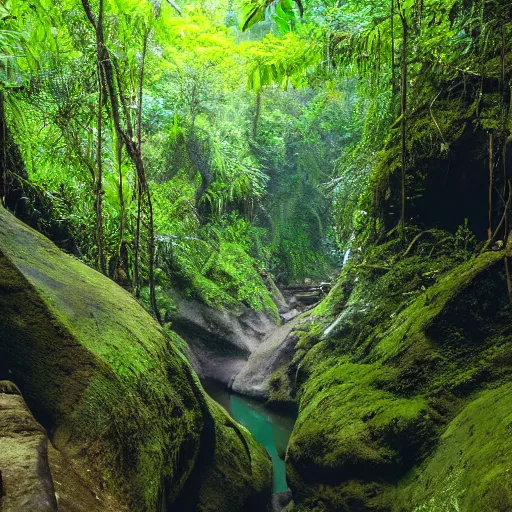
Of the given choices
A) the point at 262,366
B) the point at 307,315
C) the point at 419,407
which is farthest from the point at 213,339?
the point at 419,407

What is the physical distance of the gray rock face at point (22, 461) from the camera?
5.28 ft

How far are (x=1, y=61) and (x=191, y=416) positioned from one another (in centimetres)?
340

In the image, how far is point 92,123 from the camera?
532cm

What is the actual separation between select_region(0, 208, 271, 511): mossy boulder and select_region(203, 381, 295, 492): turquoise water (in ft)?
7.82

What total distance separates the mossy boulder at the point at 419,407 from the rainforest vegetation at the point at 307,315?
0.02m

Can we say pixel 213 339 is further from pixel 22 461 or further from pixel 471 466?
pixel 22 461

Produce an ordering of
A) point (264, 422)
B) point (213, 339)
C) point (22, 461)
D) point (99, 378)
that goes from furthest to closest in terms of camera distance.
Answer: point (213, 339) < point (264, 422) < point (99, 378) < point (22, 461)

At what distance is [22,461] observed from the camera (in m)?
1.78

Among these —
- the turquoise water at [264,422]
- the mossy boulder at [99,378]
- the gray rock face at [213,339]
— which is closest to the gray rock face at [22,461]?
the mossy boulder at [99,378]

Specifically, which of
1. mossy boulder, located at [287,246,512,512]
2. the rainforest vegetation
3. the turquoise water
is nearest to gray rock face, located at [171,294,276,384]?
the rainforest vegetation

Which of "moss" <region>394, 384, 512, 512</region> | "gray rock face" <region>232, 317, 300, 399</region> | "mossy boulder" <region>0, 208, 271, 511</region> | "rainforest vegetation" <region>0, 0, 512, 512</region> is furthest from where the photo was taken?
"gray rock face" <region>232, 317, 300, 399</region>

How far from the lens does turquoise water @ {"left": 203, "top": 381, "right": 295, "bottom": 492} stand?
602 centimetres

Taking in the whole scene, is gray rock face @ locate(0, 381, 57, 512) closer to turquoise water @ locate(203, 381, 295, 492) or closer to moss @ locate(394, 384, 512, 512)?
moss @ locate(394, 384, 512, 512)

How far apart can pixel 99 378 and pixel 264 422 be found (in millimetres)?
4988
